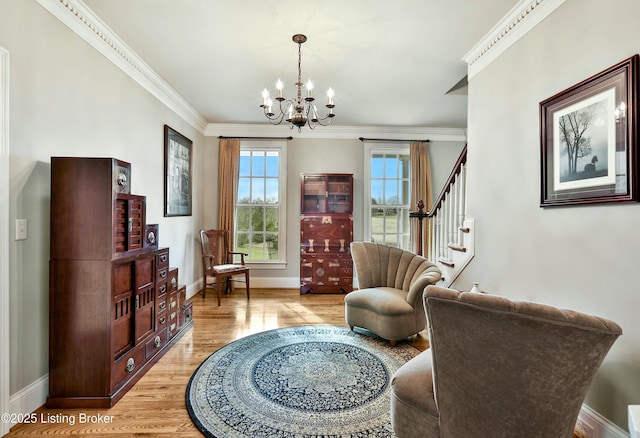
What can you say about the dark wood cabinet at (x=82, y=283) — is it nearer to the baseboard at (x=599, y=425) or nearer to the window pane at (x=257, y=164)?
the baseboard at (x=599, y=425)

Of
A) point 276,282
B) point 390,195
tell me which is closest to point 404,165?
point 390,195

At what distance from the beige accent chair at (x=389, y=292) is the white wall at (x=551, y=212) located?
488 millimetres

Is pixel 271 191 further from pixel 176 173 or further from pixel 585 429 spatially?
pixel 585 429

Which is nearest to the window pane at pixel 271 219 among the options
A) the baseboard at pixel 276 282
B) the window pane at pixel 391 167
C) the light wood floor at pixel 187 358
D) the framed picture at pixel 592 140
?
the baseboard at pixel 276 282

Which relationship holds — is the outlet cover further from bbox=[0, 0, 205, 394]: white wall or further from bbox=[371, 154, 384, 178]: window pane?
bbox=[371, 154, 384, 178]: window pane

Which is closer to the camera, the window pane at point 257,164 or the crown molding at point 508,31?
the crown molding at point 508,31

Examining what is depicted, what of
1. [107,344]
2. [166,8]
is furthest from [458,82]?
[107,344]

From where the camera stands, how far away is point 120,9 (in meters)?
2.30

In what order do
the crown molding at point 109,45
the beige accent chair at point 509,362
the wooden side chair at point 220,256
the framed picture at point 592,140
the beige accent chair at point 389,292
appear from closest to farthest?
1. the beige accent chair at point 509,362
2. the framed picture at point 592,140
3. the crown molding at point 109,45
4. the beige accent chair at point 389,292
5. the wooden side chair at point 220,256

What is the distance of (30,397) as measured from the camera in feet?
6.36

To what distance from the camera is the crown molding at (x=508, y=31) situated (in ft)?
6.91

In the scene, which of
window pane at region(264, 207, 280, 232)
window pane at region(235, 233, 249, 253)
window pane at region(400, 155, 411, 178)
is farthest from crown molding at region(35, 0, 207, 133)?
window pane at region(400, 155, 411, 178)

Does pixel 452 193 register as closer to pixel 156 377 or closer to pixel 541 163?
pixel 541 163

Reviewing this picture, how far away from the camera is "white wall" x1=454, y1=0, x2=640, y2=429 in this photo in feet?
5.16
